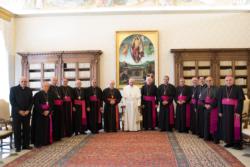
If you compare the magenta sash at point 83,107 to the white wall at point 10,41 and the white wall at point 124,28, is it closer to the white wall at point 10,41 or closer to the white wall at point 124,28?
the white wall at point 124,28

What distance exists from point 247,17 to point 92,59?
6.14m

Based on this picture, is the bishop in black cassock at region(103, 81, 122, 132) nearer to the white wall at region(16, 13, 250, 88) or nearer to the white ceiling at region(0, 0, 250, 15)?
the white wall at region(16, 13, 250, 88)

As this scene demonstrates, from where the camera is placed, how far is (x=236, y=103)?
790 centimetres

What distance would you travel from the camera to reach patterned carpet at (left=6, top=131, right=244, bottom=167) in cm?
639

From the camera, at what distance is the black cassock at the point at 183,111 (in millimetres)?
10477

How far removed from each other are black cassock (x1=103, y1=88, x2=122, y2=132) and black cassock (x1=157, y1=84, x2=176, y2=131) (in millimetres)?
1417

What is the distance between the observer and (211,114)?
880cm

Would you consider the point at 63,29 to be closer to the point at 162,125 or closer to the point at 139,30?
the point at 139,30

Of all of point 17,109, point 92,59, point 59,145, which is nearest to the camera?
point 17,109

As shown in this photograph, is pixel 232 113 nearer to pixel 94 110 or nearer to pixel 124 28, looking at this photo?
pixel 94 110

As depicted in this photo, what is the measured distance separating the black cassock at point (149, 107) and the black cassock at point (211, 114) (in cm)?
221

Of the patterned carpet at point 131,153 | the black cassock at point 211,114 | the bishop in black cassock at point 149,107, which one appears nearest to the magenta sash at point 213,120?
the black cassock at point 211,114

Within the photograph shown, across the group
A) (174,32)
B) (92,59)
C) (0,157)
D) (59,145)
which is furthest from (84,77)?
(0,157)

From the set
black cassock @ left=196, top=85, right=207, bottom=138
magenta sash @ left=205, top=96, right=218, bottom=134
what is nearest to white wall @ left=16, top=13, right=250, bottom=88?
black cassock @ left=196, top=85, right=207, bottom=138
